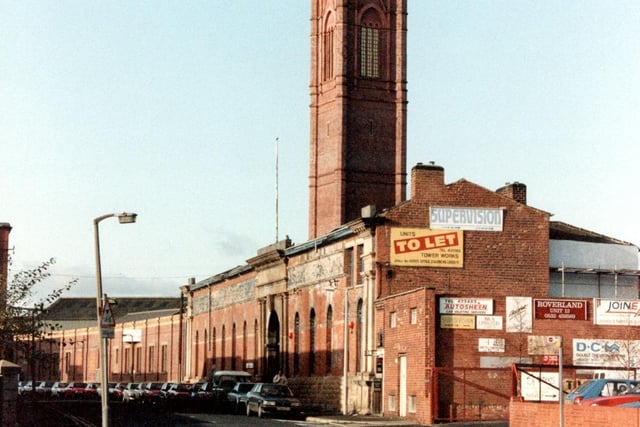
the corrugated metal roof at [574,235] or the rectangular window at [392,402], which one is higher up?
the corrugated metal roof at [574,235]

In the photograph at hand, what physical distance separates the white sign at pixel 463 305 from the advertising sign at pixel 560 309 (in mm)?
2163

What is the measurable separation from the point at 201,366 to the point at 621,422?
72283 mm

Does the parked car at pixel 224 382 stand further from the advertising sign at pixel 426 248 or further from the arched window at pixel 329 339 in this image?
the advertising sign at pixel 426 248

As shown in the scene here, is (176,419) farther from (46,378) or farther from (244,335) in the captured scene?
(46,378)

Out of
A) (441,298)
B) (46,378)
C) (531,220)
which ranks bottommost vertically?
(46,378)

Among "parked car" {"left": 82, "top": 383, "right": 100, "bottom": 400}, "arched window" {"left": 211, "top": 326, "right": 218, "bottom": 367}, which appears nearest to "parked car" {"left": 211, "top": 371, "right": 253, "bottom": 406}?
"parked car" {"left": 82, "top": 383, "right": 100, "bottom": 400}

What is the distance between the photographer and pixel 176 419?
47.4 m

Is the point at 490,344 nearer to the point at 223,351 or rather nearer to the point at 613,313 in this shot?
the point at 613,313

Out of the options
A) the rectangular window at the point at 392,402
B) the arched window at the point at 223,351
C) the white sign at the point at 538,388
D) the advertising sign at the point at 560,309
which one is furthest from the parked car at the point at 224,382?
the white sign at the point at 538,388

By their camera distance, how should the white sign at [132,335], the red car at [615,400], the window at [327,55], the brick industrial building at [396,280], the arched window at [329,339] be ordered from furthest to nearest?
1. the white sign at [132,335]
2. the window at [327,55]
3. the arched window at [329,339]
4. the brick industrial building at [396,280]
5. the red car at [615,400]

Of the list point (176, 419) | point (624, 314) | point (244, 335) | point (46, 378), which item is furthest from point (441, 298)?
point (46, 378)

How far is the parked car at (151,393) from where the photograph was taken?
71.7 m

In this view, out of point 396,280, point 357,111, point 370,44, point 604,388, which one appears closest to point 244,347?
point 357,111

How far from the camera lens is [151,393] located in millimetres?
72375
